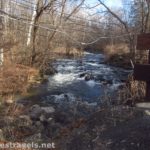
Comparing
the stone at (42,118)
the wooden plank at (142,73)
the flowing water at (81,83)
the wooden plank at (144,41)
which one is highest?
the wooden plank at (144,41)

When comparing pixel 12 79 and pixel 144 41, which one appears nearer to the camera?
pixel 144 41

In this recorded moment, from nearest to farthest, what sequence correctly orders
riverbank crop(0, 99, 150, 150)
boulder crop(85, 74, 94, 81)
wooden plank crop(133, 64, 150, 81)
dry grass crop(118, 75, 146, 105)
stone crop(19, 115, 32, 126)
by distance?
riverbank crop(0, 99, 150, 150) → wooden plank crop(133, 64, 150, 81) → stone crop(19, 115, 32, 126) → dry grass crop(118, 75, 146, 105) → boulder crop(85, 74, 94, 81)

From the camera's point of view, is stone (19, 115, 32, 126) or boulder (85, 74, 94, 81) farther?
boulder (85, 74, 94, 81)

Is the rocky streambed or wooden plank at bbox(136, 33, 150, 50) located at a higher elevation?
wooden plank at bbox(136, 33, 150, 50)

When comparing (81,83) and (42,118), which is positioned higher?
(81,83)

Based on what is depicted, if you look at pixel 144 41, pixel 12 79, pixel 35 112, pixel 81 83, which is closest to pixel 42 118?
pixel 35 112

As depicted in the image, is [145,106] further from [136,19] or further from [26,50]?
[136,19]

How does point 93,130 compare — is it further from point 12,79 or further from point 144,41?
point 12,79

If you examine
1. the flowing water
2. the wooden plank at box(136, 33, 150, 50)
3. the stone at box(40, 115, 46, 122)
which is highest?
the wooden plank at box(136, 33, 150, 50)

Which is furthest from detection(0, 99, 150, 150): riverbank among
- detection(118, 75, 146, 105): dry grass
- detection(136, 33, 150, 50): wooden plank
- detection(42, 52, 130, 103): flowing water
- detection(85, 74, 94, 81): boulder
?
detection(85, 74, 94, 81): boulder

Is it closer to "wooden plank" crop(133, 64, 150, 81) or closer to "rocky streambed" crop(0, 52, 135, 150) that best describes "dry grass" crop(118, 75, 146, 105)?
"rocky streambed" crop(0, 52, 135, 150)

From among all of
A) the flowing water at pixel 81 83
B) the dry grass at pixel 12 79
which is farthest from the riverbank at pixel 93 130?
the flowing water at pixel 81 83

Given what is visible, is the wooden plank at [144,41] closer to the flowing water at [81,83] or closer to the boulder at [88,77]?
the flowing water at [81,83]

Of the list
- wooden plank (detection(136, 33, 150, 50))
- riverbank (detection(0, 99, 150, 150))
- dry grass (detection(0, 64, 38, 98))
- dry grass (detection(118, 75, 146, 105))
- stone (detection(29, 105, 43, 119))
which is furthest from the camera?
dry grass (detection(0, 64, 38, 98))
